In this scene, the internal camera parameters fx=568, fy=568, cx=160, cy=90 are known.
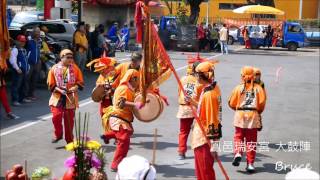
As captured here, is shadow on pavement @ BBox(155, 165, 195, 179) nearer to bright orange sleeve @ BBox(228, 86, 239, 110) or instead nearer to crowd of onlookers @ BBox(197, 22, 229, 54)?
bright orange sleeve @ BBox(228, 86, 239, 110)

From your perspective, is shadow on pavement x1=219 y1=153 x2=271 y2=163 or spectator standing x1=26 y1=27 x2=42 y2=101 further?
spectator standing x1=26 y1=27 x2=42 y2=101

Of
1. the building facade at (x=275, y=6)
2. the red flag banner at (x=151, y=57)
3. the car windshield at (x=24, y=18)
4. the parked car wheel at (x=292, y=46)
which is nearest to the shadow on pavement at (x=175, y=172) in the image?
the red flag banner at (x=151, y=57)

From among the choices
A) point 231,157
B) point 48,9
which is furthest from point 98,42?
point 231,157

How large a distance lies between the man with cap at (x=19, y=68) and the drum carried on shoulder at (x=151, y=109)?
6.50 meters

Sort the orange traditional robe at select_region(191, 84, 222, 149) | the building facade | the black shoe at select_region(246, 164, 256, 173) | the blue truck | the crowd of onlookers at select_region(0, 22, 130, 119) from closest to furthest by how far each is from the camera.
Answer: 1. the orange traditional robe at select_region(191, 84, 222, 149)
2. the black shoe at select_region(246, 164, 256, 173)
3. the crowd of onlookers at select_region(0, 22, 130, 119)
4. the blue truck
5. the building facade

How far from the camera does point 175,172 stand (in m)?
8.38

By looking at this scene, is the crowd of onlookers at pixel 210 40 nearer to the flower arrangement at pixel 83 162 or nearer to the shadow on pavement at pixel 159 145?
the shadow on pavement at pixel 159 145

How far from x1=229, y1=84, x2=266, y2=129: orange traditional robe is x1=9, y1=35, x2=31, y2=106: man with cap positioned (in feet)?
21.6

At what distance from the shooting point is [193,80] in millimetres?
8688

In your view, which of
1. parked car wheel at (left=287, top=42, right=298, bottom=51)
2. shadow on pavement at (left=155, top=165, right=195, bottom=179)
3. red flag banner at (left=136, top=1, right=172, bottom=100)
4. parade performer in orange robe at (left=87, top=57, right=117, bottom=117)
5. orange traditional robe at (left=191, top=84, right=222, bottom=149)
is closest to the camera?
red flag banner at (left=136, top=1, right=172, bottom=100)

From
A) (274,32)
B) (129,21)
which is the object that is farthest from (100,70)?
(274,32)

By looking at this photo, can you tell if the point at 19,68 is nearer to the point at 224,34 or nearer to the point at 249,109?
the point at 249,109

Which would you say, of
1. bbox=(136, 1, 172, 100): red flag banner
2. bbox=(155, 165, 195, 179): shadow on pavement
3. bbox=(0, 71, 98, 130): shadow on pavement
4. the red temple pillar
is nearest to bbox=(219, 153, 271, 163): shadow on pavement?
bbox=(155, 165, 195, 179): shadow on pavement

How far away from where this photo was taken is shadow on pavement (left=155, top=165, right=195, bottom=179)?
823 centimetres
